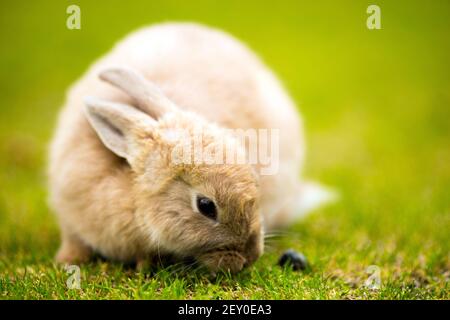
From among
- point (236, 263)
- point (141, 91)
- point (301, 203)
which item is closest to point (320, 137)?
point (301, 203)

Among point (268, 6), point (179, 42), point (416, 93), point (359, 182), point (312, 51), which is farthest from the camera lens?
point (312, 51)

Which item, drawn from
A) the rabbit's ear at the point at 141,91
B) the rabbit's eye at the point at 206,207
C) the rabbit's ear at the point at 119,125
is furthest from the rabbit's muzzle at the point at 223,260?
the rabbit's ear at the point at 141,91

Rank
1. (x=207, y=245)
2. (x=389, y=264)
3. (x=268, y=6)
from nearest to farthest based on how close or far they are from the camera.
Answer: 1. (x=207, y=245)
2. (x=389, y=264)
3. (x=268, y=6)

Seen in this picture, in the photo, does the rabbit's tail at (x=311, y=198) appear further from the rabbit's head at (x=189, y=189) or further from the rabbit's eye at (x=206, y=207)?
the rabbit's eye at (x=206, y=207)

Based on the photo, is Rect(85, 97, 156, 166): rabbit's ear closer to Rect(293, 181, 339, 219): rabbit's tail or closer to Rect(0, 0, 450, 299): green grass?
Rect(0, 0, 450, 299): green grass

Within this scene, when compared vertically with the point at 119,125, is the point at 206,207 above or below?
below

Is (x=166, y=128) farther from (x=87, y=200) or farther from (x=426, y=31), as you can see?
(x=426, y=31)

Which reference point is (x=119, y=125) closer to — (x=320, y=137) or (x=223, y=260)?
(x=223, y=260)

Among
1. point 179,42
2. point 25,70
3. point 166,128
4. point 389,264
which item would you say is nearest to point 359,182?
point 389,264

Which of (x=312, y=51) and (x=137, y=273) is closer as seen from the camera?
(x=137, y=273)
